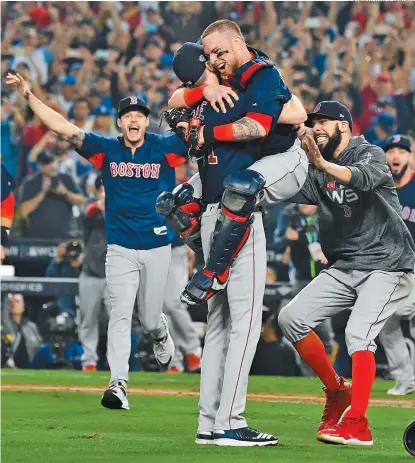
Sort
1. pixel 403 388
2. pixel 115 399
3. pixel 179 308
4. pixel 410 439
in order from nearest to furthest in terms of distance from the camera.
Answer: pixel 410 439 → pixel 115 399 → pixel 403 388 → pixel 179 308

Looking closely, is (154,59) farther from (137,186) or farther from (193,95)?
(193,95)

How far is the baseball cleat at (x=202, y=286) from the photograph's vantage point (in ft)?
18.6

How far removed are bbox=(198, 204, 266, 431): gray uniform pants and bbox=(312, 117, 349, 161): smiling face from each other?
1.00 m

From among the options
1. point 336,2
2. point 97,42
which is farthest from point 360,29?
point 97,42

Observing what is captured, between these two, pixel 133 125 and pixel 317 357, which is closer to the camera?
pixel 317 357

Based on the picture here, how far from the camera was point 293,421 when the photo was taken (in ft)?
24.7

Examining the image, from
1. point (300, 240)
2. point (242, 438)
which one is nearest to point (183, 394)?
point (300, 240)

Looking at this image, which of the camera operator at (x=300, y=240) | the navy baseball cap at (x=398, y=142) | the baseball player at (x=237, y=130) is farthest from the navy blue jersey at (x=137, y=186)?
the camera operator at (x=300, y=240)

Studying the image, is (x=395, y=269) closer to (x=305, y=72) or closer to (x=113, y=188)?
(x=113, y=188)

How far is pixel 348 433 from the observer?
6059mm

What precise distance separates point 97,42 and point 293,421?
10.3 m

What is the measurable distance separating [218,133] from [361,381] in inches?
65.5

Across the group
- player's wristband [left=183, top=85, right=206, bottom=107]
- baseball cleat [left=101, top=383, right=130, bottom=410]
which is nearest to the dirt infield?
baseball cleat [left=101, top=383, right=130, bottom=410]

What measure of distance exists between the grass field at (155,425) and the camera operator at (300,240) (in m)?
1.40
